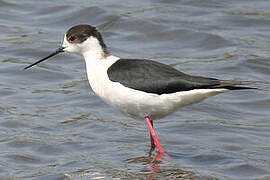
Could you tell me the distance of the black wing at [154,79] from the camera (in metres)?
7.17

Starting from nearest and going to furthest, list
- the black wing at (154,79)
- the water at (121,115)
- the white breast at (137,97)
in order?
the black wing at (154,79)
the white breast at (137,97)
the water at (121,115)

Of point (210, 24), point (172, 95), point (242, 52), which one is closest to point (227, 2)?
point (210, 24)

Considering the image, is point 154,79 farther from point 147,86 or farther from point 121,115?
point 121,115

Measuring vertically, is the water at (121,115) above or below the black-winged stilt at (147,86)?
below

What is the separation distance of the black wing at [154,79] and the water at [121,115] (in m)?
0.80

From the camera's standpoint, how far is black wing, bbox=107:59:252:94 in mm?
7172

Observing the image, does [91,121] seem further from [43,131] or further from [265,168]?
[265,168]

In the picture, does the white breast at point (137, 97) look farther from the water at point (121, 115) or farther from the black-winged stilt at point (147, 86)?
the water at point (121, 115)

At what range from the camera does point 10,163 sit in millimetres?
7422

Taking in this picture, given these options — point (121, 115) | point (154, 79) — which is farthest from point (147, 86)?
point (121, 115)

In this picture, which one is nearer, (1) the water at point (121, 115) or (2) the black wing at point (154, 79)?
(2) the black wing at point (154, 79)

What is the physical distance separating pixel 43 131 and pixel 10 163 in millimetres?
1036

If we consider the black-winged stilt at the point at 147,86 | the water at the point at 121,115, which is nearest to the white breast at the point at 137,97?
the black-winged stilt at the point at 147,86

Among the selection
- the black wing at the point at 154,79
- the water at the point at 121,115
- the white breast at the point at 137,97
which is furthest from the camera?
the water at the point at 121,115
